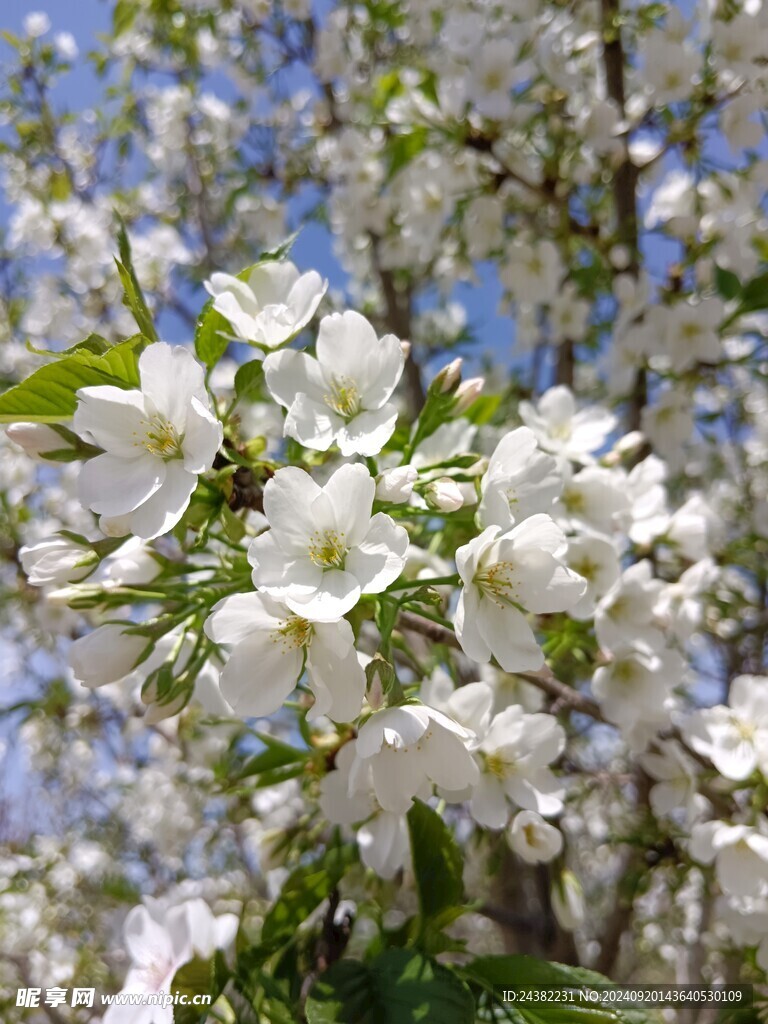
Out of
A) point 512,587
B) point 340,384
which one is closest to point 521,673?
point 512,587

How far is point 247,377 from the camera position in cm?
110

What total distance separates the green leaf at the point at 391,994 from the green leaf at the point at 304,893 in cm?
19

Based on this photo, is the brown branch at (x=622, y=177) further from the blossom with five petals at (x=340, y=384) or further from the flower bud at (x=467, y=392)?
the blossom with five petals at (x=340, y=384)

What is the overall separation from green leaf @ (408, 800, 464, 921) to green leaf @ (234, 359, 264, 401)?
684 mm

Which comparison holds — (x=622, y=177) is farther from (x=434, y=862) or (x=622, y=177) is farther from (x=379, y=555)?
(x=434, y=862)

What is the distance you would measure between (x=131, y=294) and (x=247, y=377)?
0.20m

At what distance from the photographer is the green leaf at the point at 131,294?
3.17 ft

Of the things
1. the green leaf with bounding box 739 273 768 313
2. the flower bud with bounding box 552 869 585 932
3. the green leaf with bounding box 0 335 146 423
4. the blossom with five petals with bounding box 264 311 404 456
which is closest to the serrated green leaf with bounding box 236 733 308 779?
the blossom with five petals with bounding box 264 311 404 456

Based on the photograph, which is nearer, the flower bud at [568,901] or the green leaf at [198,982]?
the green leaf at [198,982]

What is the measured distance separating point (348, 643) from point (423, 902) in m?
0.50

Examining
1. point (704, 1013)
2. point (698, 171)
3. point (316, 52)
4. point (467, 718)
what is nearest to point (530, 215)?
point (698, 171)

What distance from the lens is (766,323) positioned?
4434 mm

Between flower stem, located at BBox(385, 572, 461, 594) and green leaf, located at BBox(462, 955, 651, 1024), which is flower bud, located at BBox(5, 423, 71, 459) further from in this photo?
green leaf, located at BBox(462, 955, 651, 1024)

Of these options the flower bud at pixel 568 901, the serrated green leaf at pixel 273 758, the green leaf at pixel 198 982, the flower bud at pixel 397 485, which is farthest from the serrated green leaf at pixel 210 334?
the flower bud at pixel 568 901
